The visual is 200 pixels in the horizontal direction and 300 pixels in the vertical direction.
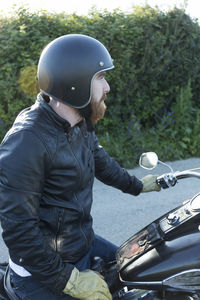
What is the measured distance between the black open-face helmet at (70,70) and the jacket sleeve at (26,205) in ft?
1.04

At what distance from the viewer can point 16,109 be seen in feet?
18.2

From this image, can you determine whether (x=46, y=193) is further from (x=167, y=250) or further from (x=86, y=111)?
(x=167, y=250)

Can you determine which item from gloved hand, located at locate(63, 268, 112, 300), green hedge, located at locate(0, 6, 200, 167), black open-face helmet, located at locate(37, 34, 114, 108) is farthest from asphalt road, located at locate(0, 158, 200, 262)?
black open-face helmet, located at locate(37, 34, 114, 108)

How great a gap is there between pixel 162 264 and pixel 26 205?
0.62 metres

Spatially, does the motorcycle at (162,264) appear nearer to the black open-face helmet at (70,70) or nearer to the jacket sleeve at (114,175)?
the jacket sleeve at (114,175)

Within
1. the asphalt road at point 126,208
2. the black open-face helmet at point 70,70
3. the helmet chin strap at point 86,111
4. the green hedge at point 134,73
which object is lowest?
the asphalt road at point 126,208

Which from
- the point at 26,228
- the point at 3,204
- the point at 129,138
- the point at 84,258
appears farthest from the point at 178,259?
the point at 129,138

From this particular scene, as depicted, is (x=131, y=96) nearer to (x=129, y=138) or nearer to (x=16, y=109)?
(x=129, y=138)

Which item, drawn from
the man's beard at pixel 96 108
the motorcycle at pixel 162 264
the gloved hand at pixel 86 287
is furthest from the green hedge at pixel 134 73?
the gloved hand at pixel 86 287

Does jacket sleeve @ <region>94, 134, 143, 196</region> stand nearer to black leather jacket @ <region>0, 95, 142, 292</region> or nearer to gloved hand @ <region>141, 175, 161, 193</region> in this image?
gloved hand @ <region>141, 175, 161, 193</region>

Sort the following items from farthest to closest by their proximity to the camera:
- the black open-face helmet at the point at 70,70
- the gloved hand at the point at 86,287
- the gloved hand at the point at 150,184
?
the gloved hand at the point at 150,184 < the black open-face helmet at the point at 70,70 < the gloved hand at the point at 86,287

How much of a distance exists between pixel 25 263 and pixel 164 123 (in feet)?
16.5

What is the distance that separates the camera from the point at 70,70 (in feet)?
→ 5.65

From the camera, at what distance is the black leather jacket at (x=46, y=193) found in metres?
1.46
